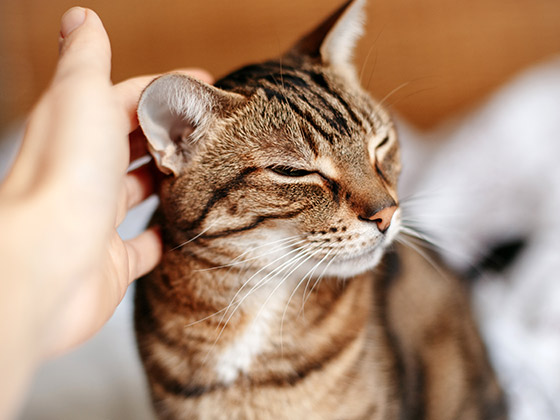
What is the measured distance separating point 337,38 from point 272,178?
30cm

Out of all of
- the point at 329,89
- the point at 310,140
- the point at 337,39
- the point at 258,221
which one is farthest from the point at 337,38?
the point at 258,221

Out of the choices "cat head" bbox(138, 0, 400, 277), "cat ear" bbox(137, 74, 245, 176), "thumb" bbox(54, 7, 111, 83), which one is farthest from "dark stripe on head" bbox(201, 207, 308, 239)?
"thumb" bbox(54, 7, 111, 83)

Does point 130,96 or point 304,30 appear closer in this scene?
point 130,96

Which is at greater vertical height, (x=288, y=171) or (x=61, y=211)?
(x=61, y=211)

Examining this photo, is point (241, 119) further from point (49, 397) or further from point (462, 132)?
point (462, 132)

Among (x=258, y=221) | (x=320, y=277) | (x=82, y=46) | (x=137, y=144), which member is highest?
(x=82, y=46)

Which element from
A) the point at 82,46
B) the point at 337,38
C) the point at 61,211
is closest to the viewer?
the point at 61,211

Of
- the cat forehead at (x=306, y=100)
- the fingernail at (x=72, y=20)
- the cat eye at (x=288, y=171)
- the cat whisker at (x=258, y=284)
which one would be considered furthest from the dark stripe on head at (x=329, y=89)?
the fingernail at (x=72, y=20)

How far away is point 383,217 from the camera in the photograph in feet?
1.99

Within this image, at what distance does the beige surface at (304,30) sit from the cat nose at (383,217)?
0.36m

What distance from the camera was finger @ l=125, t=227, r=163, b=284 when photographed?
2.23 feet

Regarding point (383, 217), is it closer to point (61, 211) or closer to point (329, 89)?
point (329, 89)

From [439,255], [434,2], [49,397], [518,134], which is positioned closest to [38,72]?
[49,397]

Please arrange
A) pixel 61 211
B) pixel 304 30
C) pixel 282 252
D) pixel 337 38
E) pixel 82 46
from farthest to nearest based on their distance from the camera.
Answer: pixel 304 30 → pixel 337 38 → pixel 282 252 → pixel 82 46 → pixel 61 211
